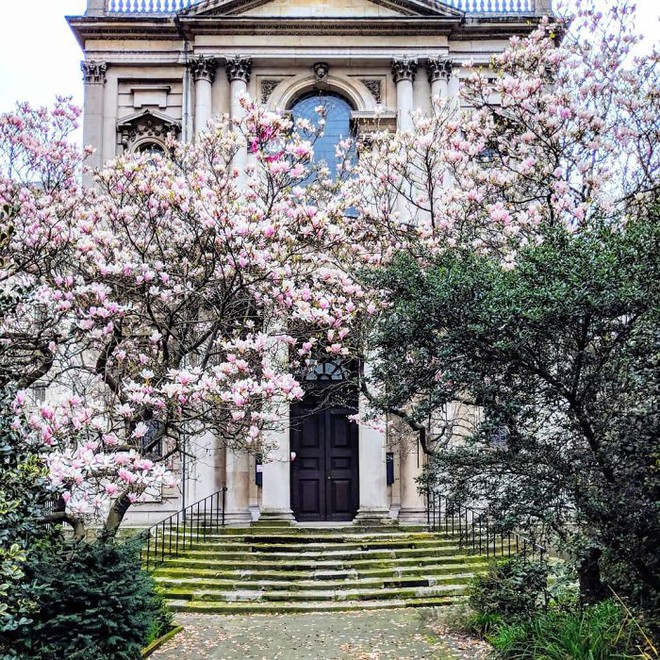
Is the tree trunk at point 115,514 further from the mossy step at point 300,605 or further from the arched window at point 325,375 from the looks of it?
the arched window at point 325,375

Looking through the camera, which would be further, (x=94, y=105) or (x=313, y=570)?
(x=94, y=105)

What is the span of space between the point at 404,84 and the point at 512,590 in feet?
41.9

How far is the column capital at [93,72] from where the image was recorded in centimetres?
1889

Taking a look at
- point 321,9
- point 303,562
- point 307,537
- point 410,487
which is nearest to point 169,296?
point 303,562

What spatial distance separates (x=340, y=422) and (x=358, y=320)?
5.55m

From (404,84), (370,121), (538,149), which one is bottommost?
(538,149)

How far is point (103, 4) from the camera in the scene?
19250mm

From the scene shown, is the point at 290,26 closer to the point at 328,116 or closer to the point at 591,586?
the point at 328,116

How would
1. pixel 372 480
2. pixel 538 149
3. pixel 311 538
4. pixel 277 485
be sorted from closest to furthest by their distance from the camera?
pixel 538 149 → pixel 311 538 → pixel 277 485 → pixel 372 480

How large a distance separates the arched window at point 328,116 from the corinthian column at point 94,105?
481cm

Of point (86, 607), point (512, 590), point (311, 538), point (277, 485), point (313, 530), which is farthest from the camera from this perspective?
point (277, 485)

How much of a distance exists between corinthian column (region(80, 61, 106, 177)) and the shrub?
44.7 feet

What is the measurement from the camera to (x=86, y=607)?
7.37 metres

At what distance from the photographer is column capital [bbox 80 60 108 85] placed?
1889 centimetres
